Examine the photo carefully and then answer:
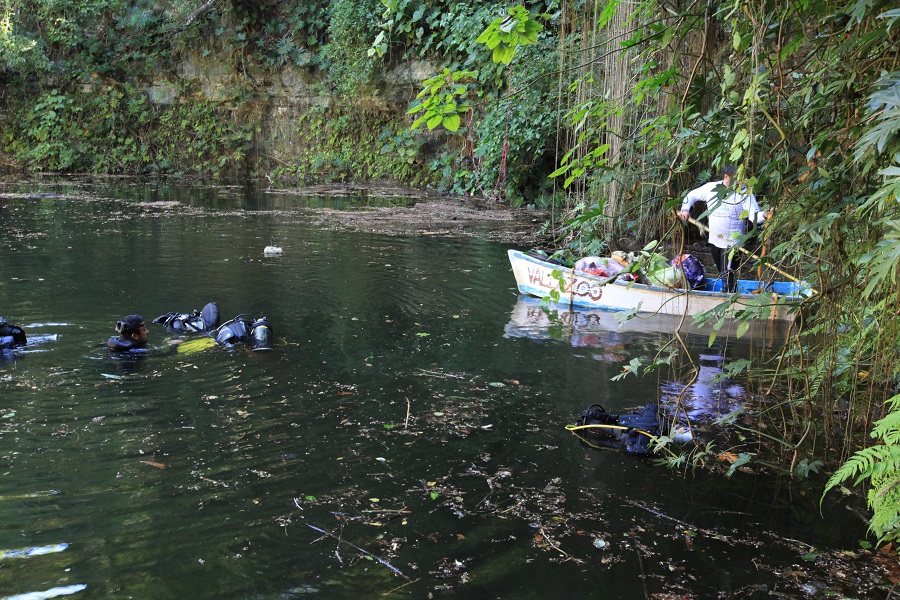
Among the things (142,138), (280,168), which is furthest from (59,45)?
(280,168)

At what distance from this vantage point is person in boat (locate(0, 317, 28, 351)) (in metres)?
7.22

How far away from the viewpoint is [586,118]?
302 inches

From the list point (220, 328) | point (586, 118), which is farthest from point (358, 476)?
point (586, 118)

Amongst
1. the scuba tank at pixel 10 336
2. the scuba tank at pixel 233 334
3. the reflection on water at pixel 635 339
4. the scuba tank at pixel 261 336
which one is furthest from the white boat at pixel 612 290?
the scuba tank at pixel 10 336

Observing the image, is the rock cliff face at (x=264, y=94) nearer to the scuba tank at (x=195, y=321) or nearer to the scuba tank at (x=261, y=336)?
the scuba tank at (x=195, y=321)

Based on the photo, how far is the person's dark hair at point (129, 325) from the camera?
7.20 m

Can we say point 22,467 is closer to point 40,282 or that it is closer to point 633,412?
point 633,412

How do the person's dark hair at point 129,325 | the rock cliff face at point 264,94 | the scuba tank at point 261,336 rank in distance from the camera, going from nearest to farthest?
1. the person's dark hair at point 129,325
2. the scuba tank at point 261,336
3. the rock cliff face at point 264,94

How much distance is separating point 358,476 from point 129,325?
10.6ft

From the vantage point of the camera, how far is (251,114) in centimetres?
2656

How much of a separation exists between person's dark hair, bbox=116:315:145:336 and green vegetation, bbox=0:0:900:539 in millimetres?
3088

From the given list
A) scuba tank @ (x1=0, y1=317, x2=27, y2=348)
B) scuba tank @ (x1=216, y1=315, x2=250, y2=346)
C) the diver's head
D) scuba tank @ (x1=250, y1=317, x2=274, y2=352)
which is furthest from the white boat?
scuba tank @ (x1=0, y1=317, x2=27, y2=348)

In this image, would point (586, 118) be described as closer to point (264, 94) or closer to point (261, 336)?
point (261, 336)

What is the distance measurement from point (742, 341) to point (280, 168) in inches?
775
